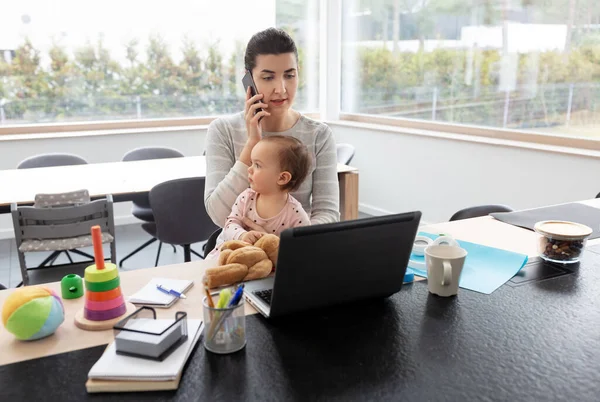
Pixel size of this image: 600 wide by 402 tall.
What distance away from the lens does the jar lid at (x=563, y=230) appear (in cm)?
141

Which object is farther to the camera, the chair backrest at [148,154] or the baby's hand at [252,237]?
the chair backrest at [148,154]

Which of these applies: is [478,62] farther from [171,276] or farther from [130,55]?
[171,276]

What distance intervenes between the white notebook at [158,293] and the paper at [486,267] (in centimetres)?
59

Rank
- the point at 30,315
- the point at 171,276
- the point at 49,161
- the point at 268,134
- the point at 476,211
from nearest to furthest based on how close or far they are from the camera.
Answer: the point at 30,315, the point at 171,276, the point at 268,134, the point at 476,211, the point at 49,161

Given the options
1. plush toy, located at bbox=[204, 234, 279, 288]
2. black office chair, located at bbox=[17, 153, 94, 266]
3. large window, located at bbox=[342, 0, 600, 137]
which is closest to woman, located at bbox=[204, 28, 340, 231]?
plush toy, located at bbox=[204, 234, 279, 288]

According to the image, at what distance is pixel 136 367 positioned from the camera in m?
0.90

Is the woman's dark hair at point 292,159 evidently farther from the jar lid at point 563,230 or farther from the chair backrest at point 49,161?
the chair backrest at point 49,161

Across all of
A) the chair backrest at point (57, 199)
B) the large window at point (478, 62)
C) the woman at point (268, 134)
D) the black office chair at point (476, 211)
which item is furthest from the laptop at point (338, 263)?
the large window at point (478, 62)

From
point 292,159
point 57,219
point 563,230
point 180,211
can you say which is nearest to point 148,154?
point 180,211

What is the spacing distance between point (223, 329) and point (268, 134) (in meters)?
0.98

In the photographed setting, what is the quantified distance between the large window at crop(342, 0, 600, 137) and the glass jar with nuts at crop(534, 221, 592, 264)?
7.69 ft

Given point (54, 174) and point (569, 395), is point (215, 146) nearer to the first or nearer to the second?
point (569, 395)

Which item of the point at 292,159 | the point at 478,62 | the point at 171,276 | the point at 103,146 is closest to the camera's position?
the point at 171,276

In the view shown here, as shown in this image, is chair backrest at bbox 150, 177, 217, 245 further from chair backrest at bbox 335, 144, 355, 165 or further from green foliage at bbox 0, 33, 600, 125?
green foliage at bbox 0, 33, 600, 125
